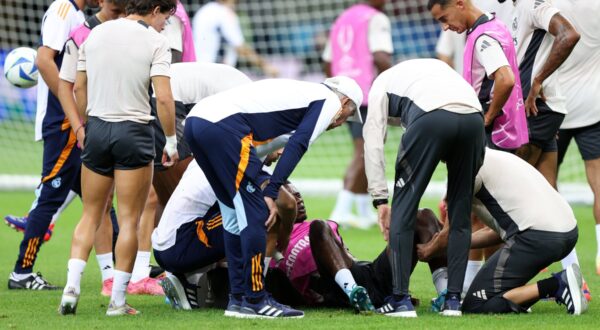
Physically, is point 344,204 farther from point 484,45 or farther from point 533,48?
point 484,45

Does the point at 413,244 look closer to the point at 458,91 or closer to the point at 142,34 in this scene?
the point at 458,91

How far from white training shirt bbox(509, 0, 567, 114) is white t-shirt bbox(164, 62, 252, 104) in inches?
81.6

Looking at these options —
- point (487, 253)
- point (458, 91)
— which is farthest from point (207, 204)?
point (487, 253)

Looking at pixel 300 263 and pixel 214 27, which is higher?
pixel 300 263

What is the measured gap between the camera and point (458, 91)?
637 centimetres

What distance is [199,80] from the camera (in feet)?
26.4

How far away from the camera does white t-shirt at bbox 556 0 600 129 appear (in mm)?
8945

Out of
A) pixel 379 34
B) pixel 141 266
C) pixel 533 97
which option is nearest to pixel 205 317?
pixel 141 266

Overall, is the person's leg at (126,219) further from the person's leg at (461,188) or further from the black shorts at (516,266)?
the black shorts at (516,266)

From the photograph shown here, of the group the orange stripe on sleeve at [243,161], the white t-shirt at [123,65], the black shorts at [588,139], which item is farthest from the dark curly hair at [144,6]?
the black shorts at [588,139]

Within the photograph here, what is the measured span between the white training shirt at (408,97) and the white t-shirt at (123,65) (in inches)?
50.1

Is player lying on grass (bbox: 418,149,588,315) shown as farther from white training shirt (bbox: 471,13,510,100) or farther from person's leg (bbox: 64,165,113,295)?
person's leg (bbox: 64,165,113,295)

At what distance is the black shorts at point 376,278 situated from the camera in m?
6.82

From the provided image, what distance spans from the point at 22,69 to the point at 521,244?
408 centimetres
